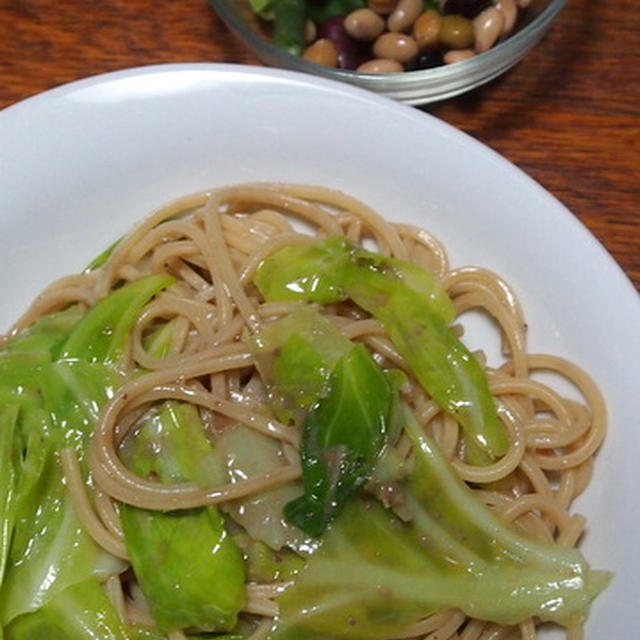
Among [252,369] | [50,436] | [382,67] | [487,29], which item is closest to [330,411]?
[252,369]

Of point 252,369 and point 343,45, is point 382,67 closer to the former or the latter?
point 343,45

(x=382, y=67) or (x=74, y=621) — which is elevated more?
(x=382, y=67)

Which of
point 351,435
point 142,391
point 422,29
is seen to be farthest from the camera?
point 422,29

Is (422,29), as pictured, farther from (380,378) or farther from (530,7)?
(380,378)

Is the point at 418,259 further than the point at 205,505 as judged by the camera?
Yes

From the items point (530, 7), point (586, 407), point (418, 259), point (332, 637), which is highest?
point (530, 7)

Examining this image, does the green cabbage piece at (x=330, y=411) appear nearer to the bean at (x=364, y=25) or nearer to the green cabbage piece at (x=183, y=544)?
the green cabbage piece at (x=183, y=544)

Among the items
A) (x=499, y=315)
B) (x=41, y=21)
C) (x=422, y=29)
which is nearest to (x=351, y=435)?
(x=499, y=315)

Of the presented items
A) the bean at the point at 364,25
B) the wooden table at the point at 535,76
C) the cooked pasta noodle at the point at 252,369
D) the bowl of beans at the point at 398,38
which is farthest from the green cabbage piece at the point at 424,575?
the bean at the point at 364,25
